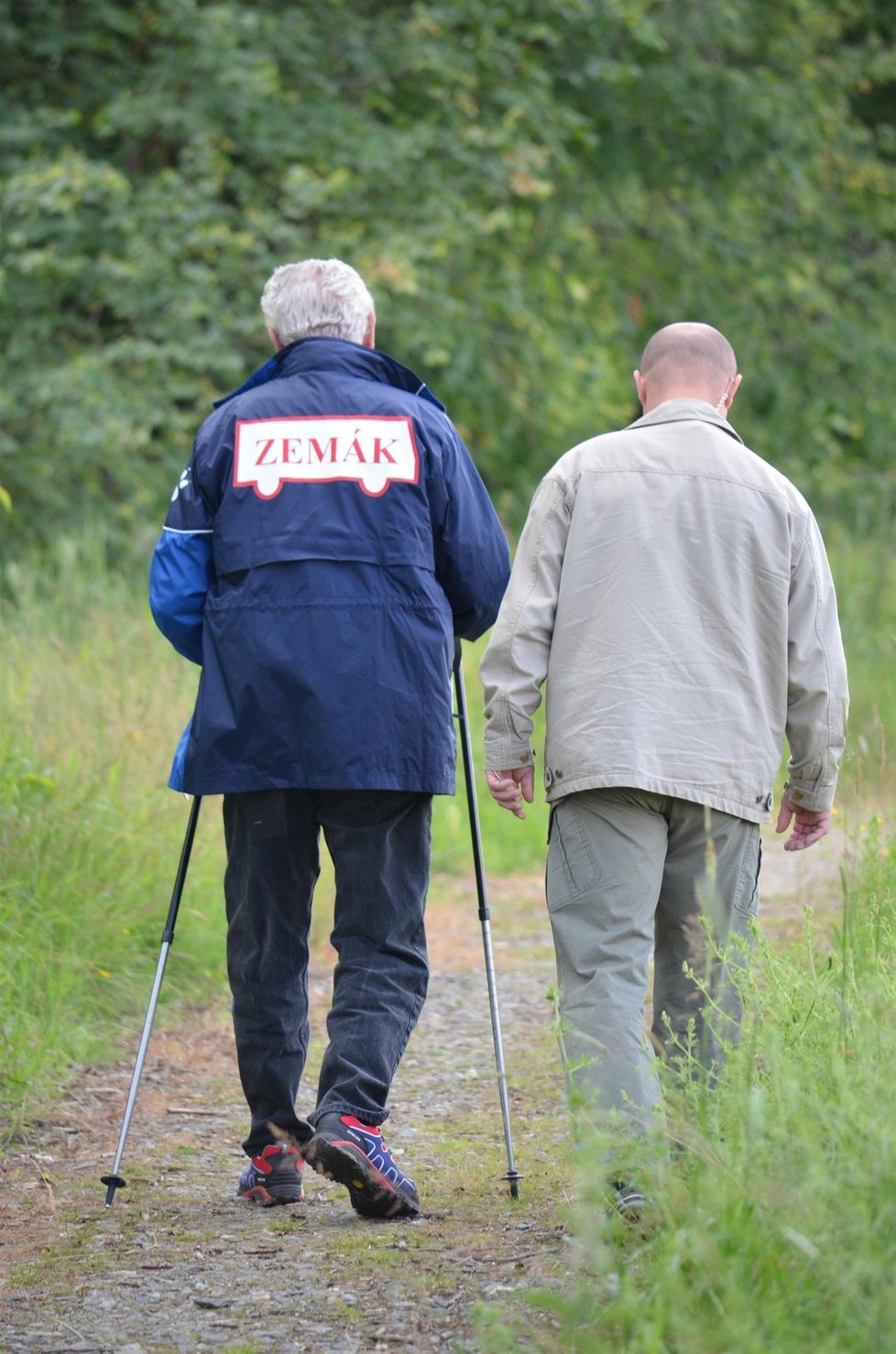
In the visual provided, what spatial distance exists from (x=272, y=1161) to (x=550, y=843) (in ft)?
3.46

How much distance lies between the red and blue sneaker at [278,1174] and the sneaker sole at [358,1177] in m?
0.22

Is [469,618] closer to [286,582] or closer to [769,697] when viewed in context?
[286,582]

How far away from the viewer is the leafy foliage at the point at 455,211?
1159cm

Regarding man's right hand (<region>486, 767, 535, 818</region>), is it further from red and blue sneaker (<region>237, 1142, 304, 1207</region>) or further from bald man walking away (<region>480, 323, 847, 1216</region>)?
red and blue sneaker (<region>237, 1142, 304, 1207</region>)

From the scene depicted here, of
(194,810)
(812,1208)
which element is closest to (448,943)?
(194,810)

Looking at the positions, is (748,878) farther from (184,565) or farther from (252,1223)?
(184,565)

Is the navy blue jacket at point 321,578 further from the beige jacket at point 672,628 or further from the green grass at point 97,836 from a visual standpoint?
the green grass at point 97,836

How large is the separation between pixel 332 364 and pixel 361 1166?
1.84 metres

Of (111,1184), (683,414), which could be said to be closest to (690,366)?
(683,414)

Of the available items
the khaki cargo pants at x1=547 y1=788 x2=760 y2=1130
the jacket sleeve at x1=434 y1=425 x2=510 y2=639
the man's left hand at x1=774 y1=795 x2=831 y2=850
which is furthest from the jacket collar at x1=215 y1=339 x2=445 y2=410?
the man's left hand at x1=774 y1=795 x2=831 y2=850

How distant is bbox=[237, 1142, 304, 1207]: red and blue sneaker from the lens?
4168 millimetres

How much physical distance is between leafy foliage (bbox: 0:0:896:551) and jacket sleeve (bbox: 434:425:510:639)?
7.02 m

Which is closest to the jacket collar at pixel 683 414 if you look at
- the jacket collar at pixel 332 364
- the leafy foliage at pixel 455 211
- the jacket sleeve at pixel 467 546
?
the jacket sleeve at pixel 467 546

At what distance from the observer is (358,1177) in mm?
3877
